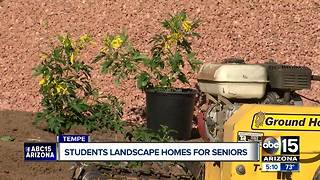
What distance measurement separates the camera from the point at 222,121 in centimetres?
536

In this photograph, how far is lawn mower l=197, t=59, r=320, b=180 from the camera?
474cm

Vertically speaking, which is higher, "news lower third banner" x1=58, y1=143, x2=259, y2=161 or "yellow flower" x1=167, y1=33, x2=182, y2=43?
"yellow flower" x1=167, y1=33, x2=182, y2=43

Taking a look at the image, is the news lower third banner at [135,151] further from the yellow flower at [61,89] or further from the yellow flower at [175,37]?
the yellow flower at [175,37]

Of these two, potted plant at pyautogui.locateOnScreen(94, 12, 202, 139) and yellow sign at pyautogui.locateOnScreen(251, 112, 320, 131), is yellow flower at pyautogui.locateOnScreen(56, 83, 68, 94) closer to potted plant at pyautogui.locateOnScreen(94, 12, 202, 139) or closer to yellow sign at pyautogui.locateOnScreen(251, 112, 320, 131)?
potted plant at pyautogui.locateOnScreen(94, 12, 202, 139)

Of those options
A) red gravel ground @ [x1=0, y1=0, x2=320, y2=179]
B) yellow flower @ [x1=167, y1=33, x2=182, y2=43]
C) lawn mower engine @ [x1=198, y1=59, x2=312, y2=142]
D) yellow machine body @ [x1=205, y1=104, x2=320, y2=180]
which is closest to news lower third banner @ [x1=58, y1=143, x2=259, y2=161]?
yellow machine body @ [x1=205, y1=104, x2=320, y2=180]

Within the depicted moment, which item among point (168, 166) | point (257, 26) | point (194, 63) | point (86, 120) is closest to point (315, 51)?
point (257, 26)

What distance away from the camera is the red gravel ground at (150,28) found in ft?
30.5

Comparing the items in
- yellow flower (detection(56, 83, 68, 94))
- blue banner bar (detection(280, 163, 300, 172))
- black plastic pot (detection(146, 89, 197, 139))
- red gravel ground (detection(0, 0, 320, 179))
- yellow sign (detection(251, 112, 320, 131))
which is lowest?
blue banner bar (detection(280, 163, 300, 172))

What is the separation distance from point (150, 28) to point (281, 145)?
5029 mm

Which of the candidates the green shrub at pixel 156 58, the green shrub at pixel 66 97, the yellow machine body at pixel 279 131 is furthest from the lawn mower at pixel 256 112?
the green shrub at pixel 66 97

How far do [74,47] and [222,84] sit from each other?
2.61 m

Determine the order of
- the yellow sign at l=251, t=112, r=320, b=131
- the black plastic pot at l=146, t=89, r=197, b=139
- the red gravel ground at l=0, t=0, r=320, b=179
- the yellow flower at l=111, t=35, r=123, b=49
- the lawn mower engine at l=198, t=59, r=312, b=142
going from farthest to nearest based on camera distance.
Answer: the red gravel ground at l=0, t=0, r=320, b=179 < the black plastic pot at l=146, t=89, r=197, b=139 < the yellow flower at l=111, t=35, r=123, b=49 < the lawn mower engine at l=198, t=59, r=312, b=142 < the yellow sign at l=251, t=112, r=320, b=131

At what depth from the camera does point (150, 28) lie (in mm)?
9594

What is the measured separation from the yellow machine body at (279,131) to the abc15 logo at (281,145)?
0.03m
